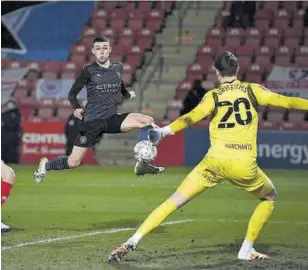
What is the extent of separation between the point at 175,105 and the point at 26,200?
9.25 meters

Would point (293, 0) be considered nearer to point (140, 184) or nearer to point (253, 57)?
point (253, 57)

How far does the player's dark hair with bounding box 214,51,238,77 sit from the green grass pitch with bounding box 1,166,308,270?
1684 millimetres

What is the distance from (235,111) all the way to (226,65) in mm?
413

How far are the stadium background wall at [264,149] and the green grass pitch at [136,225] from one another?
103 inches

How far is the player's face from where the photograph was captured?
9.84 m

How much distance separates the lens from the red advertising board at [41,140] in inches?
800

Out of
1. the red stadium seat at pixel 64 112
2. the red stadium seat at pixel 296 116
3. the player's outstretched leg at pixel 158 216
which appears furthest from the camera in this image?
the red stadium seat at pixel 64 112

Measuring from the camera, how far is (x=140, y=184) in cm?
1545

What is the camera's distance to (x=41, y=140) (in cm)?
2047

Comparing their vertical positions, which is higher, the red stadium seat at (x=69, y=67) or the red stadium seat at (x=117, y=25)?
the red stadium seat at (x=117, y=25)

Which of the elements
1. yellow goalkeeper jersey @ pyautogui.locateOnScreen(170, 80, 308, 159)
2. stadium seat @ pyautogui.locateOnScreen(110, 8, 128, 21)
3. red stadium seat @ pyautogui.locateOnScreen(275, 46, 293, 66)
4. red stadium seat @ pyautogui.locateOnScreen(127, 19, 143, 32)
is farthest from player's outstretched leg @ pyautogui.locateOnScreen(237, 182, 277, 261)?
stadium seat @ pyautogui.locateOnScreen(110, 8, 128, 21)

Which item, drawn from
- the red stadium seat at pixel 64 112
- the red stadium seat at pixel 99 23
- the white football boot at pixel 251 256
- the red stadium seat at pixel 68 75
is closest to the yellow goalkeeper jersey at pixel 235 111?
the white football boot at pixel 251 256

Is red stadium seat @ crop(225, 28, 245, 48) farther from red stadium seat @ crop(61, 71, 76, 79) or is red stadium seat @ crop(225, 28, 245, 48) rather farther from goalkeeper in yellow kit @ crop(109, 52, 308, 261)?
goalkeeper in yellow kit @ crop(109, 52, 308, 261)

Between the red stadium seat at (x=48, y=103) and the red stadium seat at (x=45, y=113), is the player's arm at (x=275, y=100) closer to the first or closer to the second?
the red stadium seat at (x=45, y=113)
